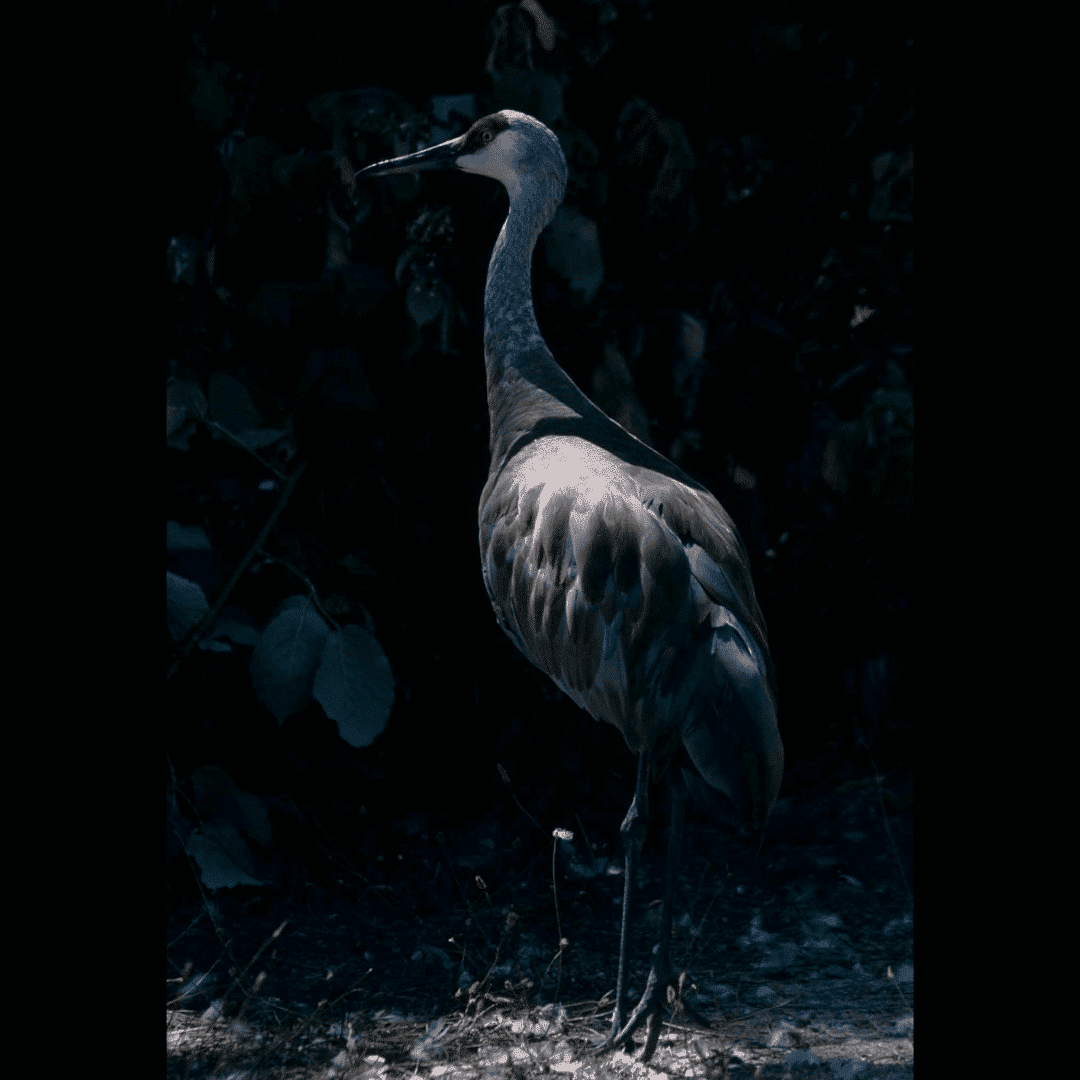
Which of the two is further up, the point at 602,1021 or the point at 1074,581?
the point at 1074,581

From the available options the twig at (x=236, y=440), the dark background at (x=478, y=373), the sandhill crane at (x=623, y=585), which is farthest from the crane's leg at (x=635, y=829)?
the twig at (x=236, y=440)

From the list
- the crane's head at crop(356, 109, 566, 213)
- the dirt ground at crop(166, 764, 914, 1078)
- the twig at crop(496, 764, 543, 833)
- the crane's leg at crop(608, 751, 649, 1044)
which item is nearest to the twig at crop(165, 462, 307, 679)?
the dirt ground at crop(166, 764, 914, 1078)

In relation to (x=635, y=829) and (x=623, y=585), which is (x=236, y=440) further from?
(x=635, y=829)

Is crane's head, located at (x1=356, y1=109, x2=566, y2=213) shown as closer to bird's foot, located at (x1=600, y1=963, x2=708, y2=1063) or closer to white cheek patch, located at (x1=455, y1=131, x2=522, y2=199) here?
white cheek patch, located at (x1=455, y1=131, x2=522, y2=199)

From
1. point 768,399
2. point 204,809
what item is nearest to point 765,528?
point 768,399

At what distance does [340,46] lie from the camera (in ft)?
12.2

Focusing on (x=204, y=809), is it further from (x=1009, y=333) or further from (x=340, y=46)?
(x=1009, y=333)

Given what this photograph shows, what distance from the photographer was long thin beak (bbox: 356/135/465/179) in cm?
354

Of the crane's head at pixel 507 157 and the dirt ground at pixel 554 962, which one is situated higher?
the crane's head at pixel 507 157

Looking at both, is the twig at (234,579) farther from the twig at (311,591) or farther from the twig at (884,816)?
the twig at (884,816)

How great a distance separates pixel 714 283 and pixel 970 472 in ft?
4.30

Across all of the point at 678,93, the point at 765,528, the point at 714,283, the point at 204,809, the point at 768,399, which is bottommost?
the point at 204,809

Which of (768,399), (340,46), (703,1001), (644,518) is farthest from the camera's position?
(768,399)

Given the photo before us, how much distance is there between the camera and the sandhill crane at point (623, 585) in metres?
3.07
